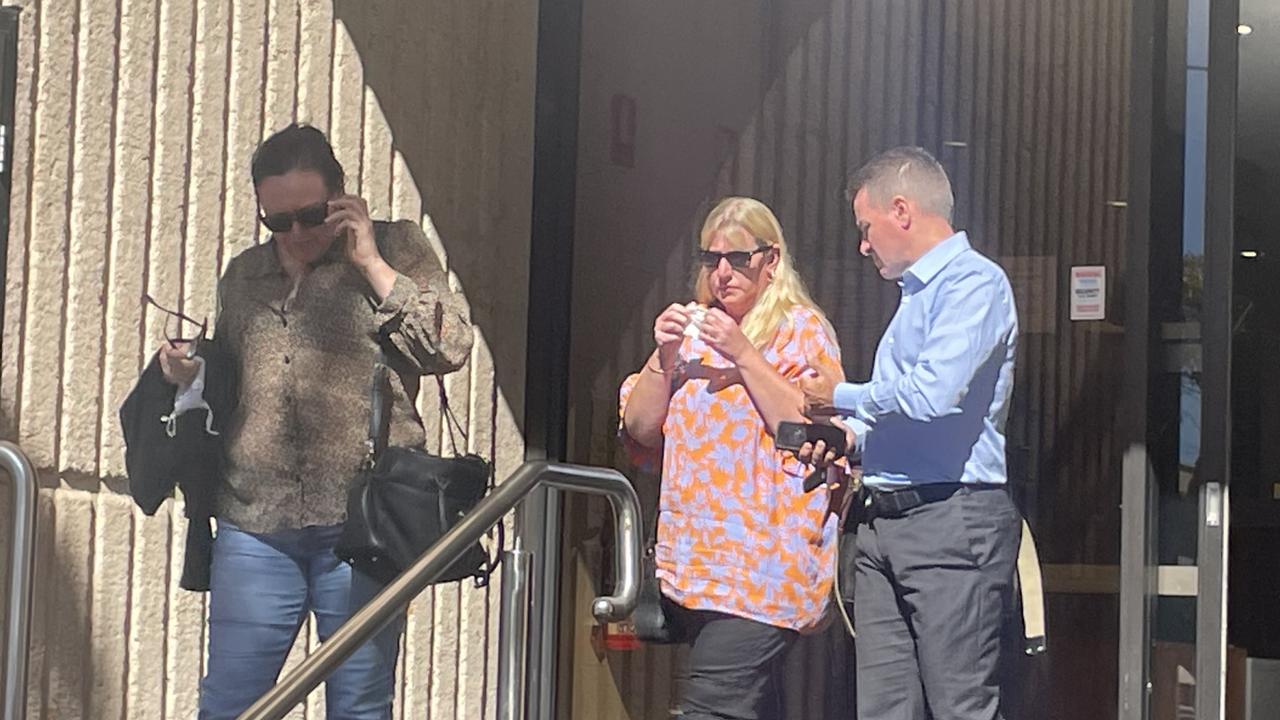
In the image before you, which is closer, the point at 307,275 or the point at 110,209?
the point at 110,209

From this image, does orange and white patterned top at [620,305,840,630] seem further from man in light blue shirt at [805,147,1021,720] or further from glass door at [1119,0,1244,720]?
glass door at [1119,0,1244,720]

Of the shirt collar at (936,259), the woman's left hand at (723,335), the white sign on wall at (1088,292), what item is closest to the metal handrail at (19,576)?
the woman's left hand at (723,335)

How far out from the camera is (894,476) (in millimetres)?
5062

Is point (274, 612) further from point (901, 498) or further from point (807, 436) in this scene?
point (901, 498)

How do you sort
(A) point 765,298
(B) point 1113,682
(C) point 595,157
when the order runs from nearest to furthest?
1. (B) point 1113,682
2. (A) point 765,298
3. (C) point 595,157

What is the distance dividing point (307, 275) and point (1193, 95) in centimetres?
252

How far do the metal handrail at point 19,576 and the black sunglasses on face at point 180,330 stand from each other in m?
1.12

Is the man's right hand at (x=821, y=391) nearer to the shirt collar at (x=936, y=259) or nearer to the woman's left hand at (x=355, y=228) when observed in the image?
the shirt collar at (x=936, y=259)

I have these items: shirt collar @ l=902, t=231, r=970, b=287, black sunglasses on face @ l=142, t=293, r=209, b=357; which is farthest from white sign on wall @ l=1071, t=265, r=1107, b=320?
black sunglasses on face @ l=142, t=293, r=209, b=357

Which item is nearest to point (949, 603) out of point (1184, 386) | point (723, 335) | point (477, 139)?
point (1184, 386)

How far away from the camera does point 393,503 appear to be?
5582mm

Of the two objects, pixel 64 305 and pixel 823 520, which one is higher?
pixel 64 305

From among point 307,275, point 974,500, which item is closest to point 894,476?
point 974,500

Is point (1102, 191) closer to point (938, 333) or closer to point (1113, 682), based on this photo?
point (938, 333)
